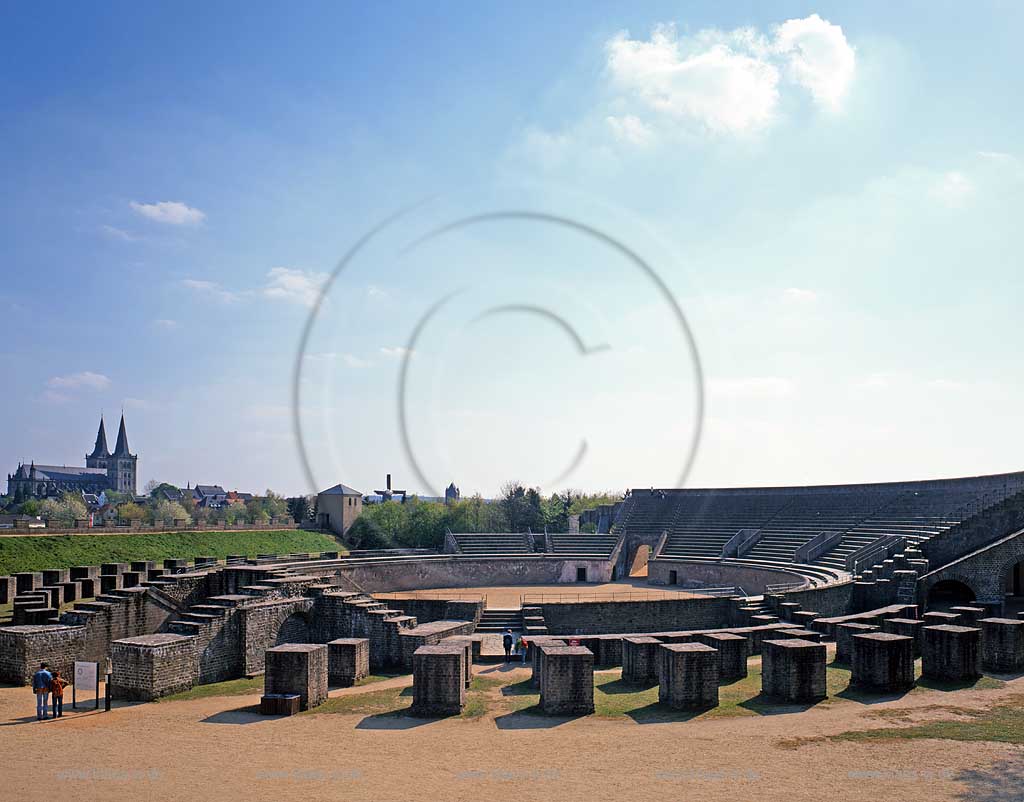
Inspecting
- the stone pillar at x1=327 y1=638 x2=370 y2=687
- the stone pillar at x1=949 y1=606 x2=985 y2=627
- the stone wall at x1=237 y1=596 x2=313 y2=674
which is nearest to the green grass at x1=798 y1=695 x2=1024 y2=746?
the stone pillar at x1=949 y1=606 x2=985 y2=627

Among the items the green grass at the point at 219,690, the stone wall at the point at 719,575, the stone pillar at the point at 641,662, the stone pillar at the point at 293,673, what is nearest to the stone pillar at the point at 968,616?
the stone pillar at the point at 641,662

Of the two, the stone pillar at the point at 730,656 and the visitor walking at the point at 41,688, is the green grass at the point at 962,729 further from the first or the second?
the visitor walking at the point at 41,688

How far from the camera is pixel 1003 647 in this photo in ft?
66.3

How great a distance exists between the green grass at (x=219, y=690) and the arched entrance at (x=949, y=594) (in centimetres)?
2579

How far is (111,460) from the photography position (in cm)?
18162

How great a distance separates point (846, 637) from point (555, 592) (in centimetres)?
2079

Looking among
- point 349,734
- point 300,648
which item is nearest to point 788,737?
point 349,734

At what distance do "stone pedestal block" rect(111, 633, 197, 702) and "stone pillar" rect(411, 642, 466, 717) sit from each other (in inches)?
275

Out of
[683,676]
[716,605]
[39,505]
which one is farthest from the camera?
[39,505]

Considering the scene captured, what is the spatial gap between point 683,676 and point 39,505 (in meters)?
102

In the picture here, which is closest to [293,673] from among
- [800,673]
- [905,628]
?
[800,673]

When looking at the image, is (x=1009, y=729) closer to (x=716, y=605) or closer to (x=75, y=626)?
(x=716, y=605)

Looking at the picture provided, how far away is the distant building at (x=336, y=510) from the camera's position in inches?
2498

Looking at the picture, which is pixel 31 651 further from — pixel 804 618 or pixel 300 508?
pixel 300 508
